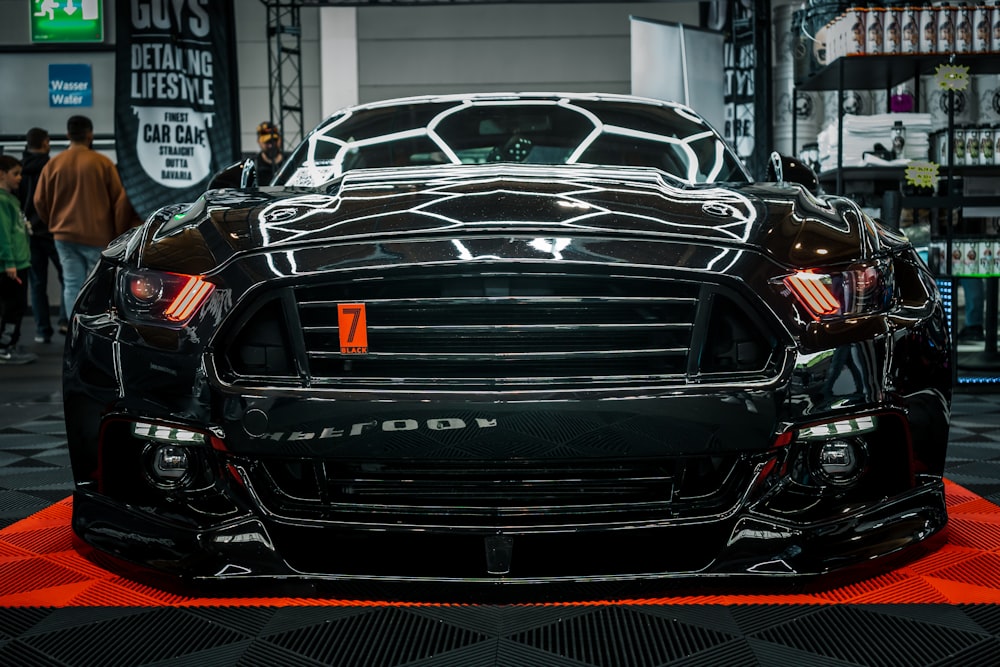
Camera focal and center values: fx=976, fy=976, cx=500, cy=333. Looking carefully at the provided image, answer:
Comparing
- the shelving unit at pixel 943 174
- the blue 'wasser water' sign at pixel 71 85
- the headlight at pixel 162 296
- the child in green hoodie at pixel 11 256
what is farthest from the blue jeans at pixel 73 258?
the blue 'wasser water' sign at pixel 71 85

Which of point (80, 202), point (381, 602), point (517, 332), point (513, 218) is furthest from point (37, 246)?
point (517, 332)

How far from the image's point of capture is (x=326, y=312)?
1.56 meters

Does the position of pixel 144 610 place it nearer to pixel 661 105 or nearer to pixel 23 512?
pixel 23 512

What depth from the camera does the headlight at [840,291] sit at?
157cm

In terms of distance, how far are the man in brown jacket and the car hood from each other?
5344mm

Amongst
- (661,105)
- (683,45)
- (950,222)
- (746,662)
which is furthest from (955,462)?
(683,45)

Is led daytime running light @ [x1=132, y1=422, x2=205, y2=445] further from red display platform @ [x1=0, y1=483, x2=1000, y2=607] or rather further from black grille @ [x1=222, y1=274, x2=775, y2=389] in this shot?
red display platform @ [x1=0, y1=483, x2=1000, y2=607]

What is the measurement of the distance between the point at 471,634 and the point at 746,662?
0.45m

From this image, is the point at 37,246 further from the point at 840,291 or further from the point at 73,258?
the point at 840,291

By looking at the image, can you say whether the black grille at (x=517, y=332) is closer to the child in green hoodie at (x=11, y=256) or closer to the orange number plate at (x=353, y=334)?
the orange number plate at (x=353, y=334)

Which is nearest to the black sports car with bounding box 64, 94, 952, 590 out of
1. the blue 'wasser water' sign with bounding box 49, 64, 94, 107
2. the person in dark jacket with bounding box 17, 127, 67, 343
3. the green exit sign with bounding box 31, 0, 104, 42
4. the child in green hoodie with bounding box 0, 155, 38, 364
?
the child in green hoodie with bounding box 0, 155, 38, 364

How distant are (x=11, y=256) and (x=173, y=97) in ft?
7.35

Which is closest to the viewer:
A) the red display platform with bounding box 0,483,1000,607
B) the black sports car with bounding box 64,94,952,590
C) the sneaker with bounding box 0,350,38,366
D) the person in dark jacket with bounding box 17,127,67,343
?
the black sports car with bounding box 64,94,952,590

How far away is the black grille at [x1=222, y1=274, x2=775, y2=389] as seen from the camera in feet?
5.02
